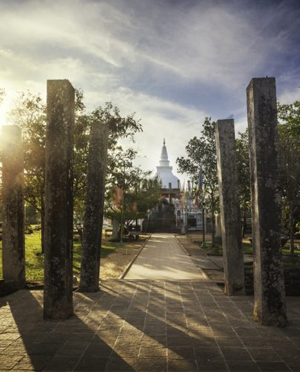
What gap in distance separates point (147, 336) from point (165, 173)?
81980 millimetres

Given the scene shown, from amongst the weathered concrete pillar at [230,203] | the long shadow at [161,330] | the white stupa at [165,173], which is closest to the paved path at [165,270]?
the weathered concrete pillar at [230,203]

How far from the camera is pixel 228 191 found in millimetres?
8797

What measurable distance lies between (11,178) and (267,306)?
23.6ft

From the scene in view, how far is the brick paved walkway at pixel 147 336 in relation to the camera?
175 inches

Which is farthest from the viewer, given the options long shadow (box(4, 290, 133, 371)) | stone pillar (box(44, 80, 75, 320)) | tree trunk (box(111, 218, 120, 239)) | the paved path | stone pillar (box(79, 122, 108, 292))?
tree trunk (box(111, 218, 120, 239))

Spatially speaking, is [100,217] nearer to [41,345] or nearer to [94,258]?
[94,258]

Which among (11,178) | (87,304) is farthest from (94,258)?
(11,178)

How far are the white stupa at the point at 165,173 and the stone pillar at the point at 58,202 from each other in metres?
77.8

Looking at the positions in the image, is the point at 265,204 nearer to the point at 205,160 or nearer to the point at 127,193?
the point at 205,160

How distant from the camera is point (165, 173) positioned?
87125 mm

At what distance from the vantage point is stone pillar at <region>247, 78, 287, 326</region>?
19.7 feet

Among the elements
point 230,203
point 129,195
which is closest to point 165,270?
point 230,203

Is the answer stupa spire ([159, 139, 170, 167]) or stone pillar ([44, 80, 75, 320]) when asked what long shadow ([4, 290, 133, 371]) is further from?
stupa spire ([159, 139, 170, 167])

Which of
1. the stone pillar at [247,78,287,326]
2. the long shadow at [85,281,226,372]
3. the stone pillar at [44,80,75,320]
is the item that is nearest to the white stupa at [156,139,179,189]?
the long shadow at [85,281,226,372]
